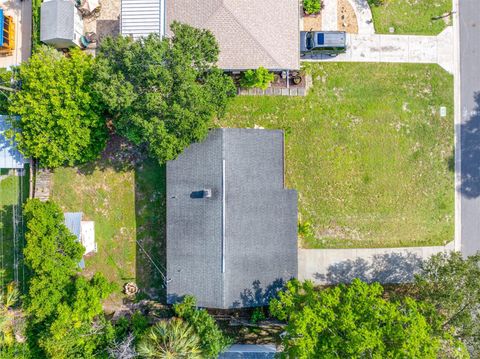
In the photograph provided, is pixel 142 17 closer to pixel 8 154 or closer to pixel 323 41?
pixel 323 41

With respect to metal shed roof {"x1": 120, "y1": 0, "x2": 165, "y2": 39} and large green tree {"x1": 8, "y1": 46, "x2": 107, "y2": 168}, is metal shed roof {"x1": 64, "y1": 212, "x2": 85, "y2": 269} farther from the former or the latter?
metal shed roof {"x1": 120, "y1": 0, "x2": 165, "y2": 39}

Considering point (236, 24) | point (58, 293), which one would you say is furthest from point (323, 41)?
point (58, 293)

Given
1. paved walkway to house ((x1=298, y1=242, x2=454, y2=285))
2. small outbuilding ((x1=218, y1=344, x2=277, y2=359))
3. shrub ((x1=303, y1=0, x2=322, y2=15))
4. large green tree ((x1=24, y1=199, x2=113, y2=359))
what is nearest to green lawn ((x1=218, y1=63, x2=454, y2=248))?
paved walkway to house ((x1=298, y1=242, x2=454, y2=285))

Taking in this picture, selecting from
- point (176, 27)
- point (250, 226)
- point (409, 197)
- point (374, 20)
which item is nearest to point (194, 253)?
point (250, 226)

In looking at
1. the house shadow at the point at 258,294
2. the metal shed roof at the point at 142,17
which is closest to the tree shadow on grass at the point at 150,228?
the house shadow at the point at 258,294

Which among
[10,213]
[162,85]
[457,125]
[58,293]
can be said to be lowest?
[58,293]

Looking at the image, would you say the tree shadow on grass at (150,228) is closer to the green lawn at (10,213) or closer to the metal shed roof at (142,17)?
the green lawn at (10,213)
